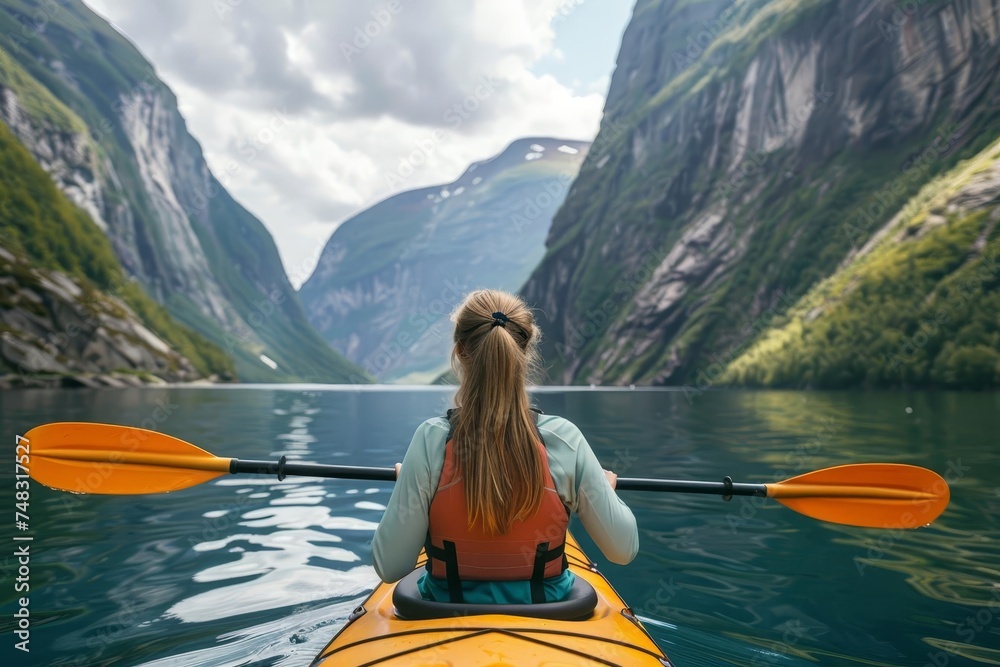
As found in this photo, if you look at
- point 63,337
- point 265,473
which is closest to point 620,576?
point 265,473

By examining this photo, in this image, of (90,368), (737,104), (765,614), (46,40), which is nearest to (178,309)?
(46,40)

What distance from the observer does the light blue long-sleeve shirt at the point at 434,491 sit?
135 inches

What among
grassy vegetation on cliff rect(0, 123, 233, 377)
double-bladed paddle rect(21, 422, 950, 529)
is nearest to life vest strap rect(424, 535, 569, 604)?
double-bladed paddle rect(21, 422, 950, 529)

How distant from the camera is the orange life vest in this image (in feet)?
11.1

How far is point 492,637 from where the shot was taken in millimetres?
3174

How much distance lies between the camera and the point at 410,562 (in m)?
3.58

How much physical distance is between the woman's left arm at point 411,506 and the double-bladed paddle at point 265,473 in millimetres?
2116

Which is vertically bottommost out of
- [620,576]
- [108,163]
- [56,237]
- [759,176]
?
[620,576]

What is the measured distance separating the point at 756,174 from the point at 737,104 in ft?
60.4

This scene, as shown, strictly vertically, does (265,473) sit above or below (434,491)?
below

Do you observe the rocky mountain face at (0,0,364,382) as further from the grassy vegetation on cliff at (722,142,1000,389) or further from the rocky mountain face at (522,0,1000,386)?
the grassy vegetation on cliff at (722,142,1000,389)

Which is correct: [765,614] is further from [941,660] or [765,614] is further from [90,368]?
[90,368]

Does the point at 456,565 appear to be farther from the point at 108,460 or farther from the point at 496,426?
the point at 108,460

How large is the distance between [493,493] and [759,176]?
5159 inches
